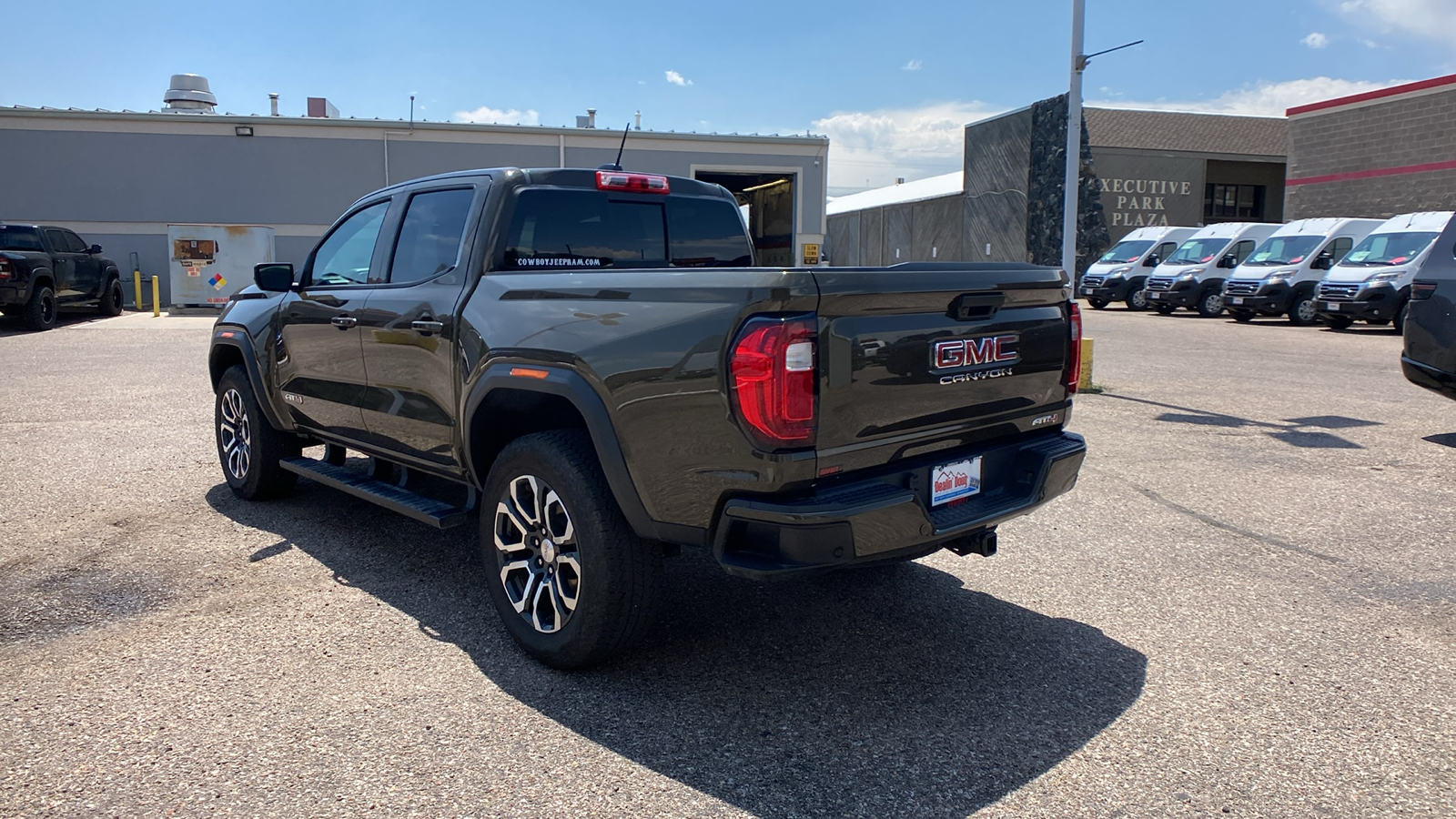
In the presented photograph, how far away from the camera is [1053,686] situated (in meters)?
3.58

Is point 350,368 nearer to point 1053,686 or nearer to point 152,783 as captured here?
point 152,783

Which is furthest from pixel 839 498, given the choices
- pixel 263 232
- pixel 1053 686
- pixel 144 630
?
pixel 263 232

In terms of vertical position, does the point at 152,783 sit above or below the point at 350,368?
below

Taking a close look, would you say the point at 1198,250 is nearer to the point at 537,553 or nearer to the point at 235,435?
the point at 235,435

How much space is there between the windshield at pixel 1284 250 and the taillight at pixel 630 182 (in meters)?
21.4

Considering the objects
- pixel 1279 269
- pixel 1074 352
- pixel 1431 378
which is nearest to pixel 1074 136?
pixel 1431 378

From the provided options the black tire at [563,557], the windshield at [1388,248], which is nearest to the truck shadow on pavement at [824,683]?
the black tire at [563,557]

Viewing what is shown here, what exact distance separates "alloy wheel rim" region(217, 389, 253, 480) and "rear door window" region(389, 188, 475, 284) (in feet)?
6.27

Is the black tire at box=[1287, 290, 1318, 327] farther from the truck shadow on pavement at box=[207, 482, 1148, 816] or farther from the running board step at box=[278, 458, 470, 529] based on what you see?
the running board step at box=[278, 458, 470, 529]

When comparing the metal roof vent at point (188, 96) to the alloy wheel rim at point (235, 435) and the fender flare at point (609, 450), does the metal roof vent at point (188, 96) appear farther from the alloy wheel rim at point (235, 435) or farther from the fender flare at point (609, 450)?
the fender flare at point (609, 450)

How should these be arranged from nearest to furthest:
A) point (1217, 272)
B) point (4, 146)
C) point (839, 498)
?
point (839, 498) → point (1217, 272) → point (4, 146)

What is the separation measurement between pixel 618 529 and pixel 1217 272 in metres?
24.5

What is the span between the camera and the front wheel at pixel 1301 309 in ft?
69.4

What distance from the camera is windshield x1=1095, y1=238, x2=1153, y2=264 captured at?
27.4 m
